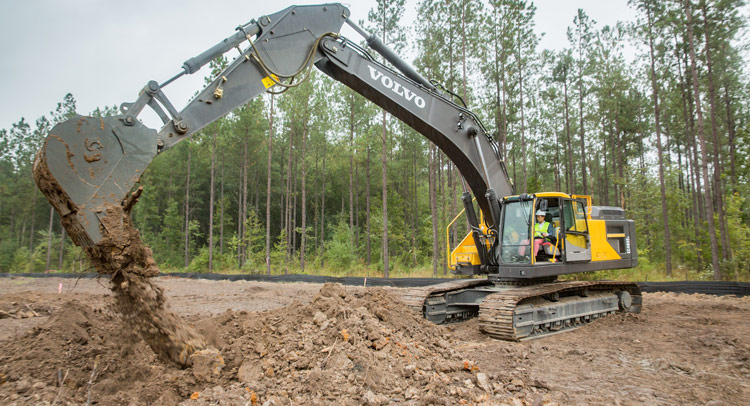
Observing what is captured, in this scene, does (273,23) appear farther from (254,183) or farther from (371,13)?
(254,183)

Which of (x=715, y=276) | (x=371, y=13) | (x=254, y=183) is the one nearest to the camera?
(x=715, y=276)

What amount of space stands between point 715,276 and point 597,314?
408 inches

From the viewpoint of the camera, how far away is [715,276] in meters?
14.9

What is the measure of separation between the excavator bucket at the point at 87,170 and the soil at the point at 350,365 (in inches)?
29.3

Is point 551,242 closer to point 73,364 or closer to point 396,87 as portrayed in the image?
point 396,87

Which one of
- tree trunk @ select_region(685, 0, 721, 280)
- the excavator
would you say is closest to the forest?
tree trunk @ select_region(685, 0, 721, 280)

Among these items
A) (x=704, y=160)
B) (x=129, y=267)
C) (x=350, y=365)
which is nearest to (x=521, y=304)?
(x=350, y=365)

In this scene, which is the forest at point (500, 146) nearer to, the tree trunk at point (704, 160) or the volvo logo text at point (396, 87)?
the tree trunk at point (704, 160)

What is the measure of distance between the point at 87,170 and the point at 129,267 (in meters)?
0.89

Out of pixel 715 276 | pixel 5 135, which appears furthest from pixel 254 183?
pixel 715 276

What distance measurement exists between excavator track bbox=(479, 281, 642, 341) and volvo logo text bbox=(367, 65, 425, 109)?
10.5ft

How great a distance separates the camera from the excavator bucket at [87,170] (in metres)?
3.30

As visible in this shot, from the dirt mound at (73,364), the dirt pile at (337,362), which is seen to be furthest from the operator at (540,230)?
the dirt mound at (73,364)

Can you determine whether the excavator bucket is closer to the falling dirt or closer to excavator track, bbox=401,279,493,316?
the falling dirt
